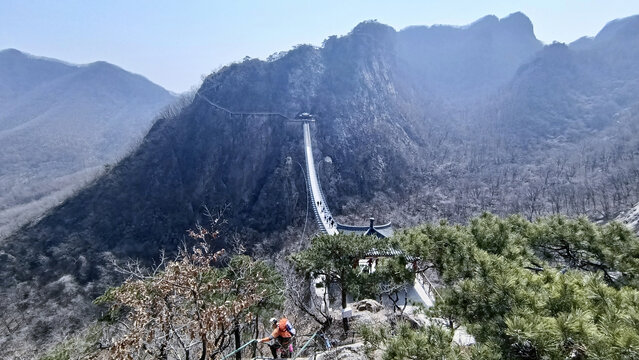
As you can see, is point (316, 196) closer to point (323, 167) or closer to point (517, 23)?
point (323, 167)

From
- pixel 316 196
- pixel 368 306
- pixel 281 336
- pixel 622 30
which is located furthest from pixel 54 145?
pixel 622 30

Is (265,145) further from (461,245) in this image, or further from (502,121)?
(502,121)

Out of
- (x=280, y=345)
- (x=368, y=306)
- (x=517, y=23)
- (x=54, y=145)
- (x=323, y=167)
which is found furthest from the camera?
(x=54, y=145)

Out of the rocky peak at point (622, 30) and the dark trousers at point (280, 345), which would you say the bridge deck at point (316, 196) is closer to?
the dark trousers at point (280, 345)

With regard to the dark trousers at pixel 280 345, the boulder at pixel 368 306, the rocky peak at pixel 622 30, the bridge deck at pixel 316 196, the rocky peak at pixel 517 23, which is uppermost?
the rocky peak at pixel 517 23

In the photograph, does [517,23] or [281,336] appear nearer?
[281,336]

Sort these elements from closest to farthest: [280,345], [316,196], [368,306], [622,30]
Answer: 1. [280,345]
2. [368,306]
3. [316,196]
4. [622,30]

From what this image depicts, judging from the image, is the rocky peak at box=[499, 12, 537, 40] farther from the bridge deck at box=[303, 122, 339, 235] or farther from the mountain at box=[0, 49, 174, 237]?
the mountain at box=[0, 49, 174, 237]

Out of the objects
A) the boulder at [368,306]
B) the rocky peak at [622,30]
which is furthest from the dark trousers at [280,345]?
the rocky peak at [622,30]
